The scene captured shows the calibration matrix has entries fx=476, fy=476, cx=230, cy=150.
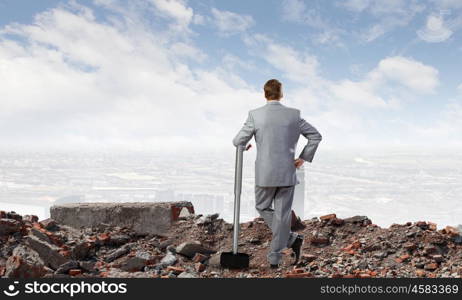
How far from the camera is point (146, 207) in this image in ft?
23.4

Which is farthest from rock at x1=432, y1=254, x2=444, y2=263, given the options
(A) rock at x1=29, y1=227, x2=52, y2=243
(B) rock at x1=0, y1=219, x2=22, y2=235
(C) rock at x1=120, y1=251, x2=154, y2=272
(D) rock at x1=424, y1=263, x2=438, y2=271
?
(B) rock at x1=0, y1=219, x2=22, y2=235

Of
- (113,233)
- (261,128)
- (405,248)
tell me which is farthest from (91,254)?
(405,248)

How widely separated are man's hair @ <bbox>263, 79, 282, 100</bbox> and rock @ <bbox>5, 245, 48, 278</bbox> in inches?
123

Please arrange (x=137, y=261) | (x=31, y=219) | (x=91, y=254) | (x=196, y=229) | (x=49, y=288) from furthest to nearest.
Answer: (x=31, y=219) < (x=196, y=229) < (x=91, y=254) < (x=137, y=261) < (x=49, y=288)

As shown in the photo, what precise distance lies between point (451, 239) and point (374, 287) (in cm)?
218

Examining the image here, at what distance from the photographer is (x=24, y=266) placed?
5055 millimetres

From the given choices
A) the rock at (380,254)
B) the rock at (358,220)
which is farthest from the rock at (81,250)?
the rock at (380,254)

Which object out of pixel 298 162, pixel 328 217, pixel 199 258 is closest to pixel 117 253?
pixel 199 258

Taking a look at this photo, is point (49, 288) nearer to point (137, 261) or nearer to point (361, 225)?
point (137, 261)

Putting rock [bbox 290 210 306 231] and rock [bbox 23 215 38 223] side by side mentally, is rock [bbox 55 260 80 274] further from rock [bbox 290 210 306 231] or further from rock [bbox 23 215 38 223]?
rock [bbox 290 210 306 231]

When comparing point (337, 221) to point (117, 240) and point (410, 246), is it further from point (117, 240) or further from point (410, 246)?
point (117, 240)

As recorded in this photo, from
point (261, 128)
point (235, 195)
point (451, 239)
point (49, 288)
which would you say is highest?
point (261, 128)

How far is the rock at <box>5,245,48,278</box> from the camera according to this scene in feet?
16.4

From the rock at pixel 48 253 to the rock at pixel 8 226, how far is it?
87 cm
